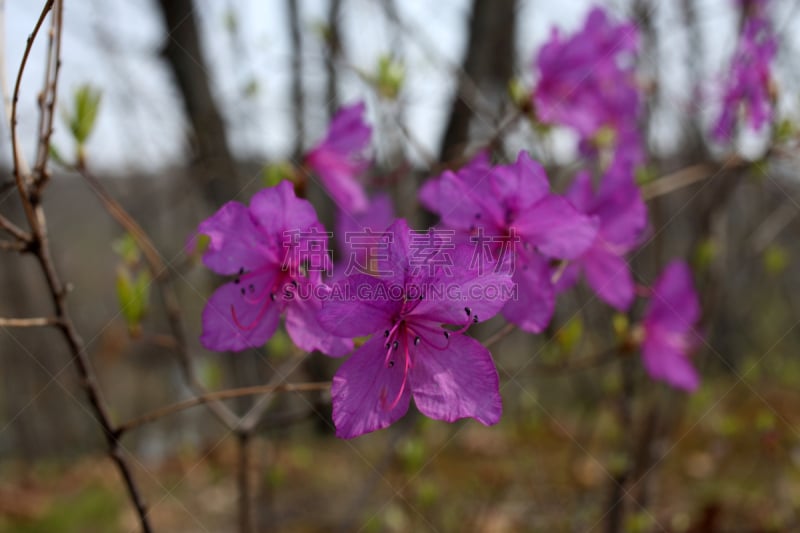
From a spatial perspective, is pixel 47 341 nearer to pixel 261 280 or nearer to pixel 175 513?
pixel 175 513

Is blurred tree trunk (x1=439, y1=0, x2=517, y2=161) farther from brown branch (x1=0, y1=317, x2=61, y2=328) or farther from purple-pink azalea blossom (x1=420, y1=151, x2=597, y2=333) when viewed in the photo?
brown branch (x1=0, y1=317, x2=61, y2=328)

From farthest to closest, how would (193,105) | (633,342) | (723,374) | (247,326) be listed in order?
(723,374), (193,105), (633,342), (247,326)

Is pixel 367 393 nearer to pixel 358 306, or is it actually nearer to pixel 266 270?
pixel 358 306

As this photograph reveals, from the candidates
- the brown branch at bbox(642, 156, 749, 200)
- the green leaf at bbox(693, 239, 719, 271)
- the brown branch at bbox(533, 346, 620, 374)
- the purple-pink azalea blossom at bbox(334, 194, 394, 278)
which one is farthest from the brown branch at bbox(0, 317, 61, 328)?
the green leaf at bbox(693, 239, 719, 271)

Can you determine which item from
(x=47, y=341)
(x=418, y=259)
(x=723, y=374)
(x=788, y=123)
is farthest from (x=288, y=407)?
(x=47, y=341)

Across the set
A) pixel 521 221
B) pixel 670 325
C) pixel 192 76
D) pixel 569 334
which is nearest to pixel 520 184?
pixel 521 221
